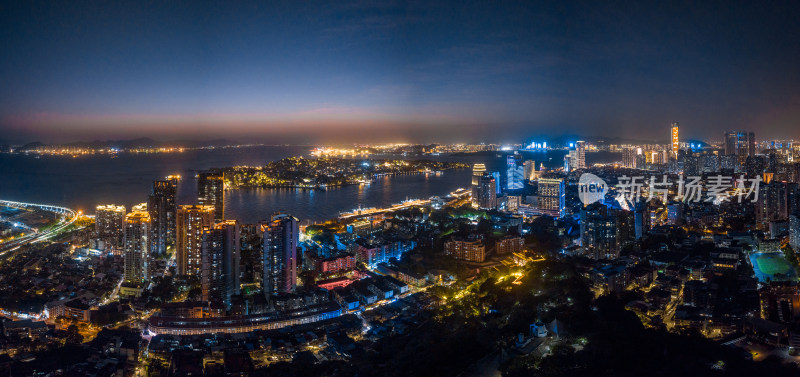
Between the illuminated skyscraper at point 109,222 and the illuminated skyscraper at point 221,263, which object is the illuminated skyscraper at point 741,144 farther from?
the illuminated skyscraper at point 109,222

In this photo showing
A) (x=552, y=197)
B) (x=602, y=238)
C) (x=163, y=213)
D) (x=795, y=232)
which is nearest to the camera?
(x=795, y=232)

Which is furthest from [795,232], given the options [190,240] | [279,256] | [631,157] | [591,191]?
[631,157]

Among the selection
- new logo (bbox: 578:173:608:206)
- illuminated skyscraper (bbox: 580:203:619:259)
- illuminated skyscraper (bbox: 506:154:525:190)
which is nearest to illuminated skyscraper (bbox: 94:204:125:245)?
illuminated skyscraper (bbox: 580:203:619:259)

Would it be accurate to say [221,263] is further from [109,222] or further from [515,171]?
[515,171]

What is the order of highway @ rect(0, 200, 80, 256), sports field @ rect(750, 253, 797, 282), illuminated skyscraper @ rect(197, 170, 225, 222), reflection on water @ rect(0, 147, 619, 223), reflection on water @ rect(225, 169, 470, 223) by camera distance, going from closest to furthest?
sports field @ rect(750, 253, 797, 282), highway @ rect(0, 200, 80, 256), illuminated skyscraper @ rect(197, 170, 225, 222), reflection on water @ rect(225, 169, 470, 223), reflection on water @ rect(0, 147, 619, 223)

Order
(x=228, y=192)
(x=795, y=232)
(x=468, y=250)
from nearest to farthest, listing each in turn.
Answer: (x=795, y=232)
(x=468, y=250)
(x=228, y=192)

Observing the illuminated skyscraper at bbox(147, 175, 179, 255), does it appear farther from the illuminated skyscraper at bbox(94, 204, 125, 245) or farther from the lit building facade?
the lit building facade
